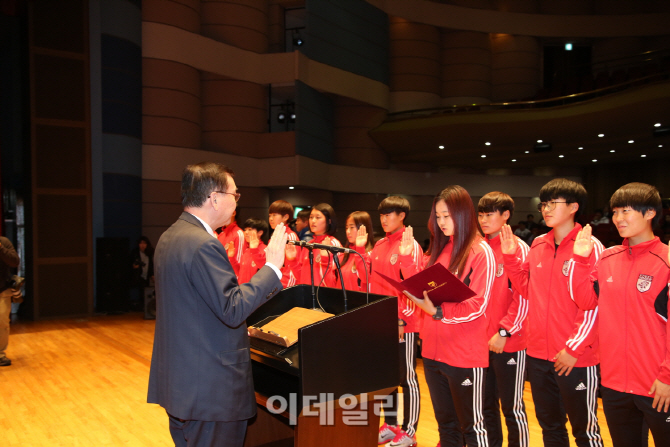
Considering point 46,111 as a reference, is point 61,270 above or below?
below

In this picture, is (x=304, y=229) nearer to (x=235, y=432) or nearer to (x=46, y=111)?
(x=235, y=432)

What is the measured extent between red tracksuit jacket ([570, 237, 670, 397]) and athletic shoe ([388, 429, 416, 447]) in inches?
53.7

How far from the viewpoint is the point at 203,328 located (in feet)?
5.10

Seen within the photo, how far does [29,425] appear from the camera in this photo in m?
3.33

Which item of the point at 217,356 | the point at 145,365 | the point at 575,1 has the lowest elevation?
the point at 145,365

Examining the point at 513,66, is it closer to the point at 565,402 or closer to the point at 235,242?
the point at 235,242

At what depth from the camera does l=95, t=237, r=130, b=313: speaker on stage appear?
763 centimetres

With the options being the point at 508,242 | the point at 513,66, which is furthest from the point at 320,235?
the point at 513,66

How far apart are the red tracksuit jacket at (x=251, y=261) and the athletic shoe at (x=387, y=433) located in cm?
212

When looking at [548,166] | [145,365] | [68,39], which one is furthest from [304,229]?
[548,166]

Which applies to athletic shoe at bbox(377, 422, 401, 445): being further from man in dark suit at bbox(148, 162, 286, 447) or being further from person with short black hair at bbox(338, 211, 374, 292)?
man in dark suit at bbox(148, 162, 286, 447)

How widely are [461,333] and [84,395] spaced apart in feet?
11.1

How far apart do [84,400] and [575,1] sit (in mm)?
16686

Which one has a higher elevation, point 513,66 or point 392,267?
point 513,66
